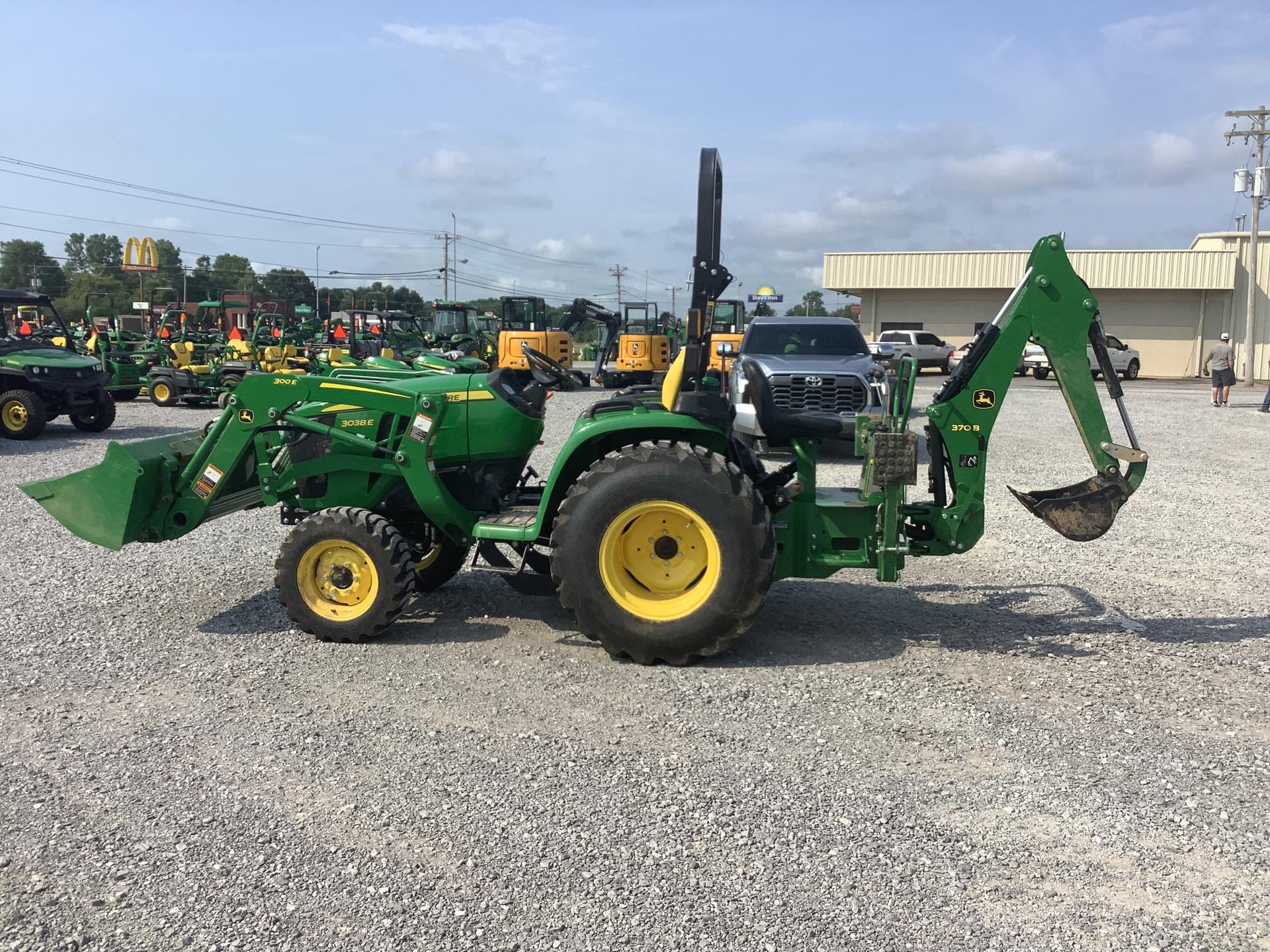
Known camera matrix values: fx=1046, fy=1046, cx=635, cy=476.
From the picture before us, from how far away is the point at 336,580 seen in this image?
598 centimetres

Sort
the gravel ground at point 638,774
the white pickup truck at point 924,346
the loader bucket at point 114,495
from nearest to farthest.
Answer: the gravel ground at point 638,774 → the loader bucket at point 114,495 → the white pickup truck at point 924,346

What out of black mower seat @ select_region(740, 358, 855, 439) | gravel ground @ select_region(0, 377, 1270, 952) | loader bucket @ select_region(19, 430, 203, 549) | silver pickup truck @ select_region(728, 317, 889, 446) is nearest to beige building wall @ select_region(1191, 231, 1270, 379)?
silver pickup truck @ select_region(728, 317, 889, 446)

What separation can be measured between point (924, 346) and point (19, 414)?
31050mm

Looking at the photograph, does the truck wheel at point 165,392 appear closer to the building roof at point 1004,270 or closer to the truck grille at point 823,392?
the truck grille at point 823,392

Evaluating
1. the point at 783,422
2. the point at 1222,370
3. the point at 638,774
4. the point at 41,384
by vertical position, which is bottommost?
the point at 638,774

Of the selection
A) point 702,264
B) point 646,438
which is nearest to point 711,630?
point 646,438

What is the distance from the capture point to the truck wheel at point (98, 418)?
55.0ft

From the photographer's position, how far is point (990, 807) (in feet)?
13.0

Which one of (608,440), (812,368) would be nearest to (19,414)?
(812,368)

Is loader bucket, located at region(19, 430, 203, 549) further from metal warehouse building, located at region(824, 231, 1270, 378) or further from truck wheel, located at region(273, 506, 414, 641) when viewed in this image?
metal warehouse building, located at region(824, 231, 1270, 378)

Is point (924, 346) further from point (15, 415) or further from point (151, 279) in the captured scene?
point (151, 279)

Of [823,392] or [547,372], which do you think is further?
[823,392]

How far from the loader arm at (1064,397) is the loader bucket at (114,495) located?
14.2 feet

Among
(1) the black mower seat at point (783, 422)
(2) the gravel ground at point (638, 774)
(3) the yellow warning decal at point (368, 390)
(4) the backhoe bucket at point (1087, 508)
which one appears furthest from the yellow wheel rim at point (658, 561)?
(4) the backhoe bucket at point (1087, 508)
